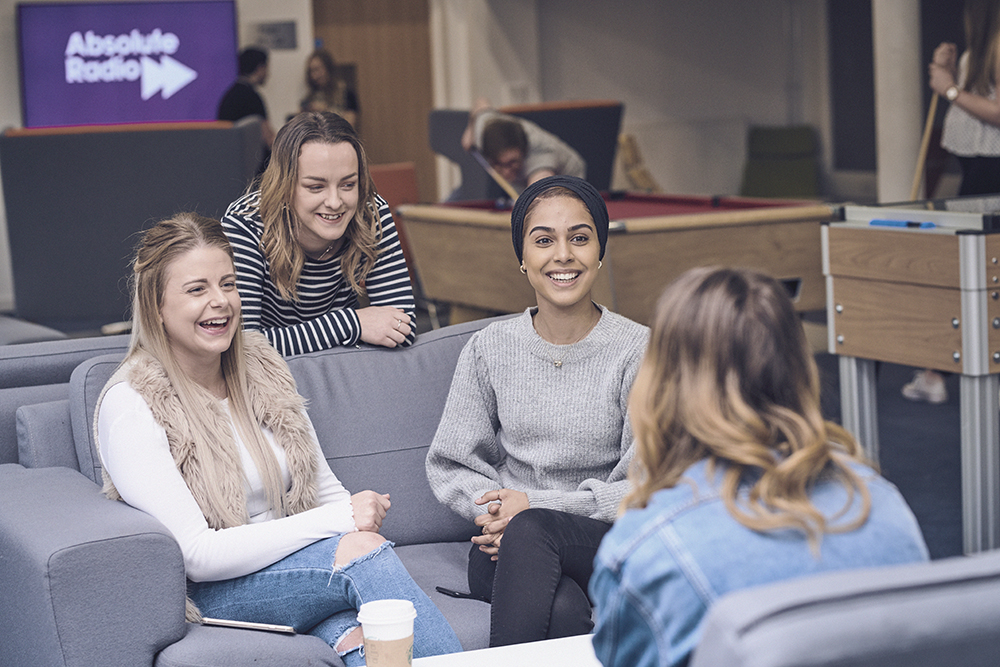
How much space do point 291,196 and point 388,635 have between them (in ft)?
3.86

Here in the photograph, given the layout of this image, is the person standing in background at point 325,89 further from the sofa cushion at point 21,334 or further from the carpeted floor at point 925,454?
the sofa cushion at point 21,334

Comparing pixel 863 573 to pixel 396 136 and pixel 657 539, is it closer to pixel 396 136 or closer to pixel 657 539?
pixel 657 539

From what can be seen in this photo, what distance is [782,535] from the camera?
95cm

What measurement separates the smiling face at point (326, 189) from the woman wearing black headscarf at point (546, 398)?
1.24ft

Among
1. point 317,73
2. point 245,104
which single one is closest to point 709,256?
point 245,104

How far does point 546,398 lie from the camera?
204 centimetres

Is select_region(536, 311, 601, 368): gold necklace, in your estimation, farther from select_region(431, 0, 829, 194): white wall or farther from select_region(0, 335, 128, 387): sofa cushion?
select_region(431, 0, 829, 194): white wall

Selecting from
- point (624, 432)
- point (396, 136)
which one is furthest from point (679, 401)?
point (396, 136)

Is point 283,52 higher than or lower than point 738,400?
higher

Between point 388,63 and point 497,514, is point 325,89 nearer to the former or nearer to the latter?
point 388,63

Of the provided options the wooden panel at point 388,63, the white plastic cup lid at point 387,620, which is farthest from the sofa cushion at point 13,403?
the wooden panel at point 388,63

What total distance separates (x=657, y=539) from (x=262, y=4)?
27.7ft

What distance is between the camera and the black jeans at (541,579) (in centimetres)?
171

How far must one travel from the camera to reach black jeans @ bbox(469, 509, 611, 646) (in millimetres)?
1710
